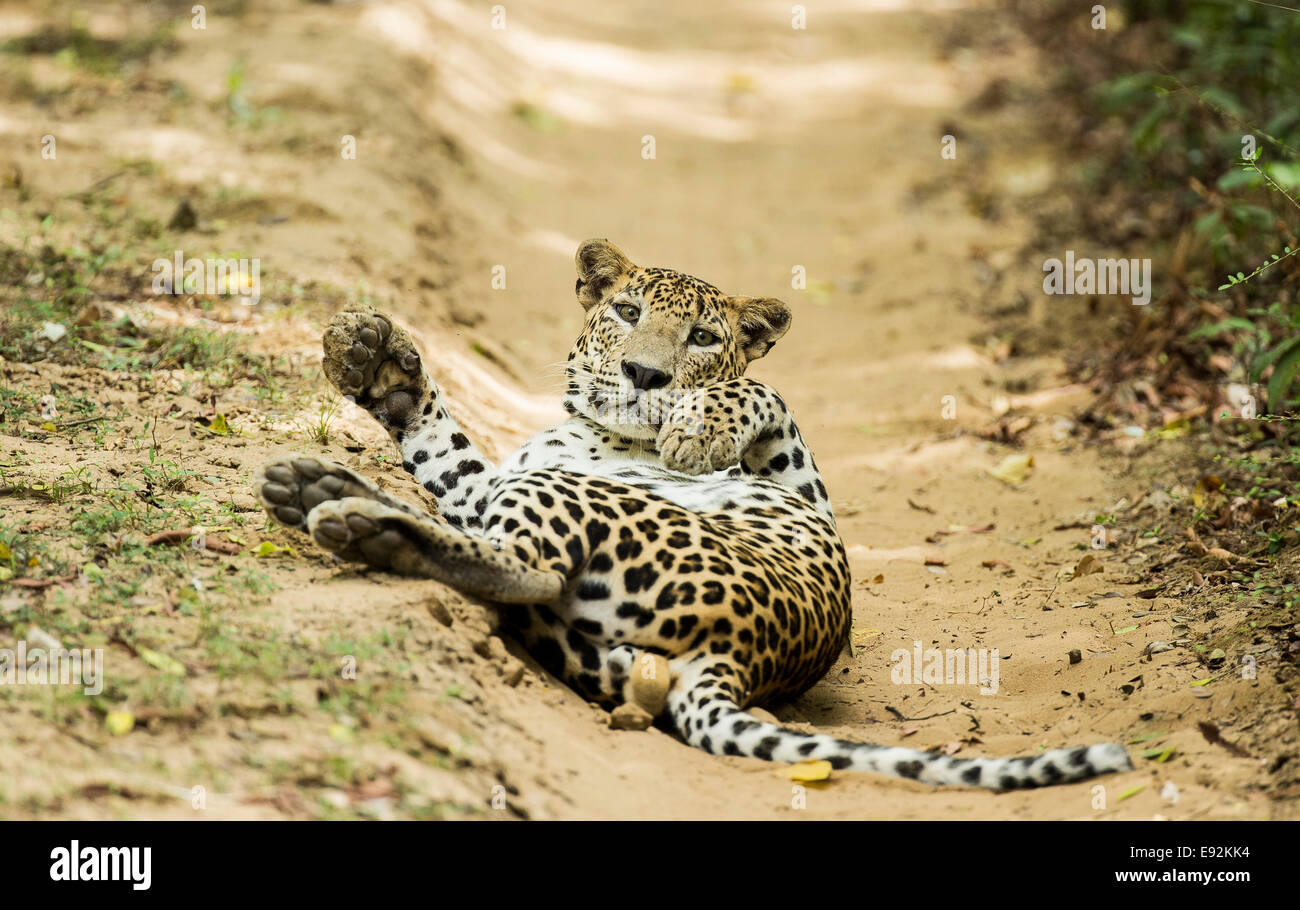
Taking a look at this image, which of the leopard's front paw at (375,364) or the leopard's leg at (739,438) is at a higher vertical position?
the leopard's front paw at (375,364)

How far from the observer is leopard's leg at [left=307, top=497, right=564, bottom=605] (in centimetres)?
439

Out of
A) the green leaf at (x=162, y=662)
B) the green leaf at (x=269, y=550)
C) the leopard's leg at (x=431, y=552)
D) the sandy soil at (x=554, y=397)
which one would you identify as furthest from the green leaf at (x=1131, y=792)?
the green leaf at (x=269, y=550)

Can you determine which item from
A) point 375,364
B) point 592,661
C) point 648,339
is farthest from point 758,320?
point 592,661

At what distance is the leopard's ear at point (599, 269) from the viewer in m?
6.28

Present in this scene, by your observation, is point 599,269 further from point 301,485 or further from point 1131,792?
point 1131,792

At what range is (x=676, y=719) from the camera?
456 cm

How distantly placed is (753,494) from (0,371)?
12.6 ft

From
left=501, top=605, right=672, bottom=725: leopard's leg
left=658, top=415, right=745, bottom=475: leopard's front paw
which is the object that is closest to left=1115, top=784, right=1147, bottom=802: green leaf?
left=501, top=605, right=672, bottom=725: leopard's leg

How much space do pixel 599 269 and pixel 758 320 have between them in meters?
0.82

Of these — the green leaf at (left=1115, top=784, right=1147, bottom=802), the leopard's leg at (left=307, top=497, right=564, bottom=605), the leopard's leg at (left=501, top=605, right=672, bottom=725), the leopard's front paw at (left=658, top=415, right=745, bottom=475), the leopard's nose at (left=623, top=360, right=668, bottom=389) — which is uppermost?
the leopard's nose at (left=623, top=360, right=668, bottom=389)

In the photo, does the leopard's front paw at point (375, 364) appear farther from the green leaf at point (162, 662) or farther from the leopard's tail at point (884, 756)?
the leopard's tail at point (884, 756)

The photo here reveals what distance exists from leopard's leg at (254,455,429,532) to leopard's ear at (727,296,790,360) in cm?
228

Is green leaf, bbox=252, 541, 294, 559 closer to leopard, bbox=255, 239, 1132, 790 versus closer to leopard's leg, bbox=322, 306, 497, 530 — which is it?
leopard, bbox=255, 239, 1132, 790

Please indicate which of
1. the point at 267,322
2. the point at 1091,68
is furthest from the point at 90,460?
the point at 1091,68
